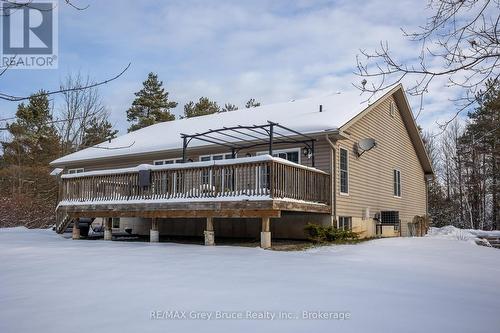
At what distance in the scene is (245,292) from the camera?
18.2 ft

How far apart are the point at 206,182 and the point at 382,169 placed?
28.4 feet

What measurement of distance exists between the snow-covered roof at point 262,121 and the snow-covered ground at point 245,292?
6211 mm

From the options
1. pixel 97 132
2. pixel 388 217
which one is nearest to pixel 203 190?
pixel 388 217

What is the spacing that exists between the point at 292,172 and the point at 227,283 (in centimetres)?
599

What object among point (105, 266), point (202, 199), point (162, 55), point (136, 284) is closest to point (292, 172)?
point (202, 199)

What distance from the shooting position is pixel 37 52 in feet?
23.9

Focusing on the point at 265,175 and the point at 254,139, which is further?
the point at 254,139

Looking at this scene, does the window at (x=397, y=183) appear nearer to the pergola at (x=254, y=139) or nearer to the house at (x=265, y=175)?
the house at (x=265, y=175)

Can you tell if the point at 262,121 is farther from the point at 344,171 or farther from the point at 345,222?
the point at 345,222

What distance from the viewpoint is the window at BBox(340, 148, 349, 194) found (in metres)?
14.8

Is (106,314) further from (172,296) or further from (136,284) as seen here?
(136,284)

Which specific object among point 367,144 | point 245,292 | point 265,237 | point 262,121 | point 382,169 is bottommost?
point 245,292

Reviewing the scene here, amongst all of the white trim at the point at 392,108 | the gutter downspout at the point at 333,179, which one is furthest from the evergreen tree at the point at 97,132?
the gutter downspout at the point at 333,179

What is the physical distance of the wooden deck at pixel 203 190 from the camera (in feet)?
36.6
